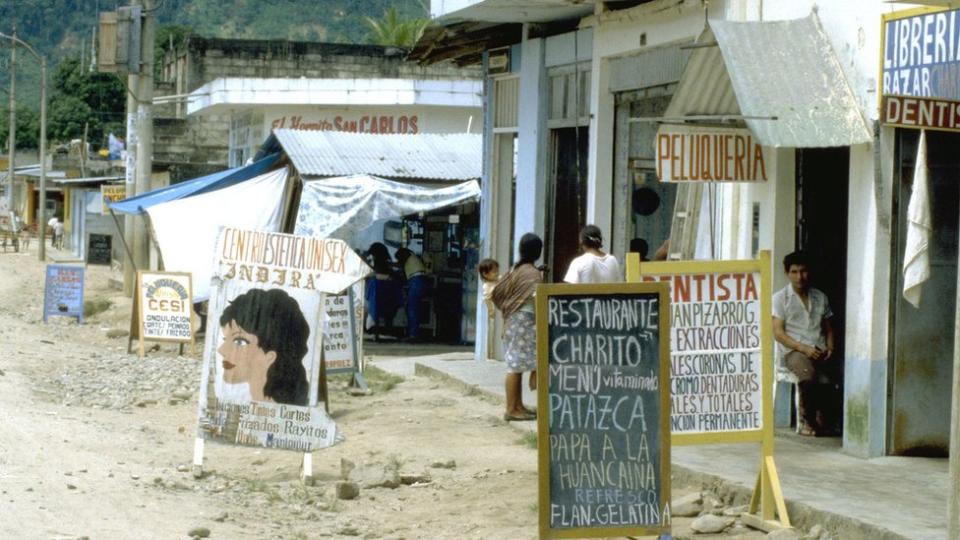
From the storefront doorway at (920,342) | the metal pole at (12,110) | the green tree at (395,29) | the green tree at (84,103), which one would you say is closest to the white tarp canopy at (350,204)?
the storefront doorway at (920,342)

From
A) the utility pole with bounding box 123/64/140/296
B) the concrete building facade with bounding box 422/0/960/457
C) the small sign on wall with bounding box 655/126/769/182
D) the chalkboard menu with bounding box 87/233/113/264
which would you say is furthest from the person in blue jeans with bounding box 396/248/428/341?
the chalkboard menu with bounding box 87/233/113/264

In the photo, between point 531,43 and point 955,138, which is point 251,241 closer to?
point 955,138

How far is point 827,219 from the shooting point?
11.9 m

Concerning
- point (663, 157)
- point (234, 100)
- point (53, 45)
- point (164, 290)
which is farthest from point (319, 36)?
point (663, 157)

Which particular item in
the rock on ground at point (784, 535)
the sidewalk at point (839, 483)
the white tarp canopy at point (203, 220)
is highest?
the white tarp canopy at point (203, 220)

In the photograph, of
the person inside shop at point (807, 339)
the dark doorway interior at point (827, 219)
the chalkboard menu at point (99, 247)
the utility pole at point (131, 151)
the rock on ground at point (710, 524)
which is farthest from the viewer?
the chalkboard menu at point (99, 247)

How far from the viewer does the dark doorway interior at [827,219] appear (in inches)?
461

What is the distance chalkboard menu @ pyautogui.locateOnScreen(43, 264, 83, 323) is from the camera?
2530 centimetres

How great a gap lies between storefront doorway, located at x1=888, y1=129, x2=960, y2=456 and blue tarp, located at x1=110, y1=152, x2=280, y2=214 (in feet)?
39.5

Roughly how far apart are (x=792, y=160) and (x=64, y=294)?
1663 centimetres

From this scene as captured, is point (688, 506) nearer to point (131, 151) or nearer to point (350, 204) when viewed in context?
point (350, 204)

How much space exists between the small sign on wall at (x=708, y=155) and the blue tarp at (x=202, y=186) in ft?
34.3

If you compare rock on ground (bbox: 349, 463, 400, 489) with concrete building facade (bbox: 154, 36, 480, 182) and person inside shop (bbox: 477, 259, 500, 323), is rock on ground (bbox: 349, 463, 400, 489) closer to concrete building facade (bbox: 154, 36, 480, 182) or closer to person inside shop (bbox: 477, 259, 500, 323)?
person inside shop (bbox: 477, 259, 500, 323)

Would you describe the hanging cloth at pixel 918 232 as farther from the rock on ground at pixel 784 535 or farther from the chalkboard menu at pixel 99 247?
the chalkboard menu at pixel 99 247
